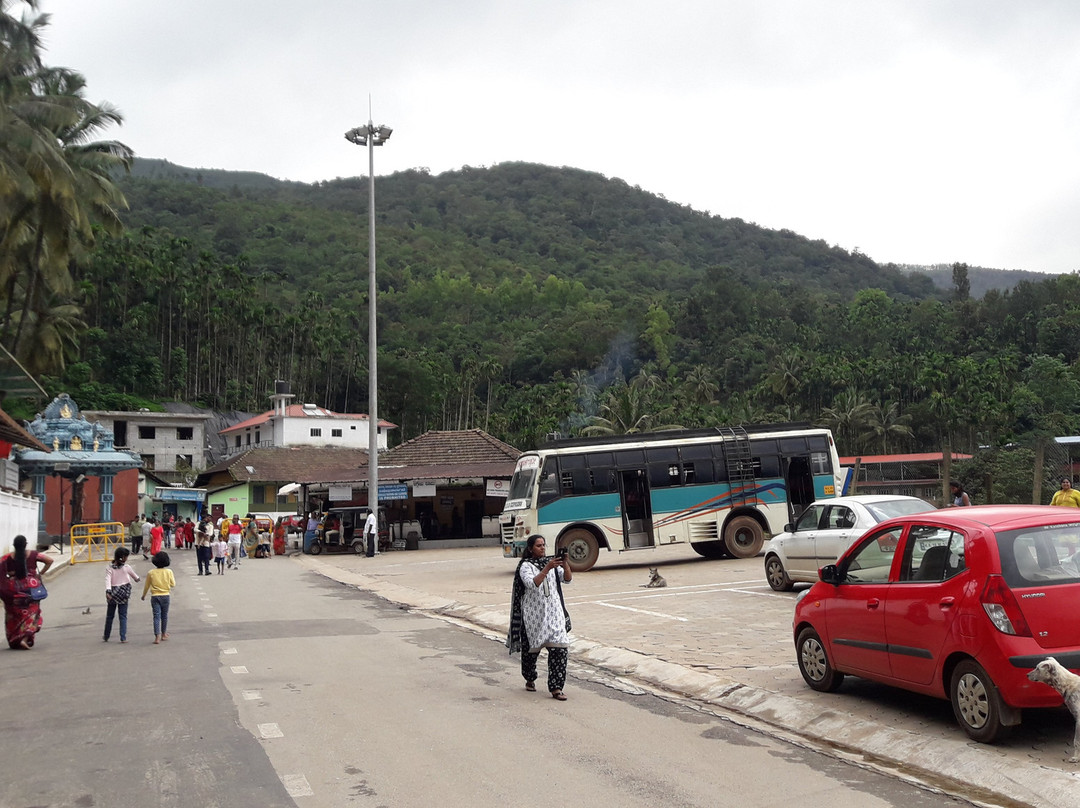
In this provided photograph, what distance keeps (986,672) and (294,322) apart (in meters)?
91.6

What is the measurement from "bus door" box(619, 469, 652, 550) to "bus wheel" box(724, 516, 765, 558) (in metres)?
1.96

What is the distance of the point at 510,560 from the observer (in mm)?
30500

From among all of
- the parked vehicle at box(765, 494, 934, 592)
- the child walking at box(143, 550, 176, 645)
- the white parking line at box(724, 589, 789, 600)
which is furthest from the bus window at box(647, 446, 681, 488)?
the child walking at box(143, 550, 176, 645)

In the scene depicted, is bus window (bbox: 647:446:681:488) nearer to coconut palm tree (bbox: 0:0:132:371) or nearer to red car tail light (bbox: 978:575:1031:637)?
red car tail light (bbox: 978:575:1031:637)

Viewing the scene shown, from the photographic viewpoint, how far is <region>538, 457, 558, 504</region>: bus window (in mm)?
23984

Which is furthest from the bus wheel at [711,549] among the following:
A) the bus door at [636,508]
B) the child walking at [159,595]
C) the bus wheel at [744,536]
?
the child walking at [159,595]

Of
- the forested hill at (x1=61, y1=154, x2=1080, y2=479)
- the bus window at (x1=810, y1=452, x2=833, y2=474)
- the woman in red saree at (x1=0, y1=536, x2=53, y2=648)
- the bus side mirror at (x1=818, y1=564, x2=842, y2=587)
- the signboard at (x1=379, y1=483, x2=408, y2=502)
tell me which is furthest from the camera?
the forested hill at (x1=61, y1=154, x2=1080, y2=479)

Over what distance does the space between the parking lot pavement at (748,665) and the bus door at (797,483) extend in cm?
157

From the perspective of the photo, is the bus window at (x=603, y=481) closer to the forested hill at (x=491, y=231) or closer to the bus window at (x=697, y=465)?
the bus window at (x=697, y=465)

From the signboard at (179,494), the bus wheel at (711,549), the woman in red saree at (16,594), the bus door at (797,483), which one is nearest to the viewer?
the woman in red saree at (16,594)

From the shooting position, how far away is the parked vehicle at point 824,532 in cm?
1489

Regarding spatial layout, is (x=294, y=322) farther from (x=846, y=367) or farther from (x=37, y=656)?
(x=37, y=656)

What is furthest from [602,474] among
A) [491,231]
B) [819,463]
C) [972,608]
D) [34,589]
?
[491,231]

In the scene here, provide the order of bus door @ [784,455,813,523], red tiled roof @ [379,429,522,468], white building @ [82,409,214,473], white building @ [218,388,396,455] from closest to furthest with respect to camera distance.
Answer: bus door @ [784,455,813,523], red tiled roof @ [379,429,522,468], white building @ [82,409,214,473], white building @ [218,388,396,455]
